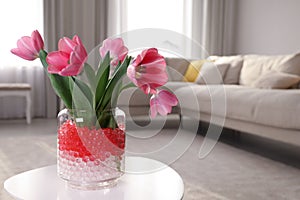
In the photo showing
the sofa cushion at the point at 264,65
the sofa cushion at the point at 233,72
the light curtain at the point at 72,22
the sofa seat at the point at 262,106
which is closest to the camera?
the sofa seat at the point at 262,106

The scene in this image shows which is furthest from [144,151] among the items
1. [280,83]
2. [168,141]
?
[280,83]

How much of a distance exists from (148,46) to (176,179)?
0.48 metres

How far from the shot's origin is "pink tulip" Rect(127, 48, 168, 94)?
34.8 inches

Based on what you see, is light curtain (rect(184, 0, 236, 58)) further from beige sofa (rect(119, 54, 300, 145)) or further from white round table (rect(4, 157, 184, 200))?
white round table (rect(4, 157, 184, 200))

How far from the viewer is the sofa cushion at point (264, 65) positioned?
11.4 feet

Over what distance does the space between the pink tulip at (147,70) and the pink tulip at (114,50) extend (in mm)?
192

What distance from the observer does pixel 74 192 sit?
1.04m

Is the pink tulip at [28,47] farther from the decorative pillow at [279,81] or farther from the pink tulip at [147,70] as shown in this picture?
the decorative pillow at [279,81]

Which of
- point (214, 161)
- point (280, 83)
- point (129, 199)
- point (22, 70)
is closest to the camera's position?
point (129, 199)

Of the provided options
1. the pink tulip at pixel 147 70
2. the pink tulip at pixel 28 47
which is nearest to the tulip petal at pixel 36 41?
the pink tulip at pixel 28 47

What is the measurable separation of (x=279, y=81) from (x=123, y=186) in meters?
2.59

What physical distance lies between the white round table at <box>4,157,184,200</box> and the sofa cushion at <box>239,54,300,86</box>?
2579 millimetres

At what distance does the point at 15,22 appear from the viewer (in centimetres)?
483

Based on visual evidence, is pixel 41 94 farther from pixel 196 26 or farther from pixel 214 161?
pixel 214 161
